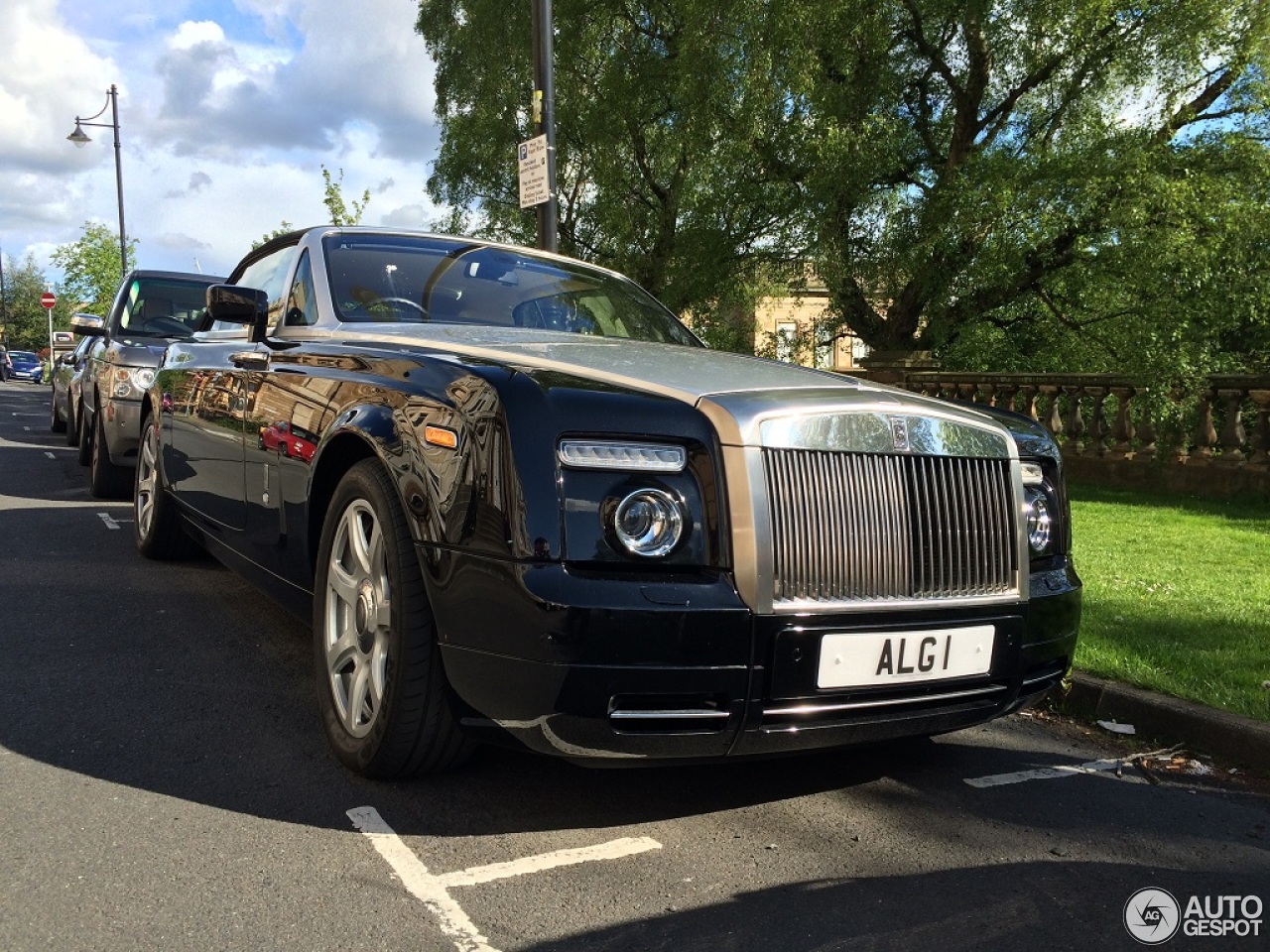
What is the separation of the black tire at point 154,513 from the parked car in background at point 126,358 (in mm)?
1239

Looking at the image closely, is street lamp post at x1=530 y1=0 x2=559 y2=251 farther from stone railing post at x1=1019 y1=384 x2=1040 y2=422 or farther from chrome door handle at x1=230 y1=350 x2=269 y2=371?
stone railing post at x1=1019 y1=384 x2=1040 y2=422

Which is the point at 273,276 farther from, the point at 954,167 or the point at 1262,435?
the point at 954,167

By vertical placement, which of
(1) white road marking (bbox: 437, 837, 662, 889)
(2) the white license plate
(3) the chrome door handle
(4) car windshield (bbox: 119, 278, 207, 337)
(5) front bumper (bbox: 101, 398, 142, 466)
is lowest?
(1) white road marking (bbox: 437, 837, 662, 889)

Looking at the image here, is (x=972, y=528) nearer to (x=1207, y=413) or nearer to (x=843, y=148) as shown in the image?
(x=1207, y=413)

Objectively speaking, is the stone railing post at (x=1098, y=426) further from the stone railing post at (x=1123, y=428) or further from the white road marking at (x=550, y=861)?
the white road marking at (x=550, y=861)

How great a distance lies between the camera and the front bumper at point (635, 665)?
7.98 feet

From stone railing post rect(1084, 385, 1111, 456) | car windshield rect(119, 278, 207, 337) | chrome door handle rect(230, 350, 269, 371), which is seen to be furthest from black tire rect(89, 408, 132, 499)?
stone railing post rect(1084, 385, 1111, 456)

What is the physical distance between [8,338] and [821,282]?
9770 cm

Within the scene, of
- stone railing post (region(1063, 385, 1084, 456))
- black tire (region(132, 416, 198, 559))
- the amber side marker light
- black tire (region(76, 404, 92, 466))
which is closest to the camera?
the amber side marker light

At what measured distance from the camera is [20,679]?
396cm

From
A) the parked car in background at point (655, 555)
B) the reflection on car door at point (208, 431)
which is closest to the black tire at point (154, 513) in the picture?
the reflection on car door at point (208, 431)

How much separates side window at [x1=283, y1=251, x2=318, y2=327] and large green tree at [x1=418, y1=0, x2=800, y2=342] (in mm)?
10648

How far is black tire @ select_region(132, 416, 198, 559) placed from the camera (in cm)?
585

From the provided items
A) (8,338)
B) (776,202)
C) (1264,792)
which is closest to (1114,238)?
(776,202)
